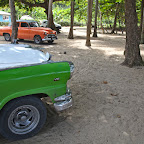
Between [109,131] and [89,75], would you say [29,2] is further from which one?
[109,131]

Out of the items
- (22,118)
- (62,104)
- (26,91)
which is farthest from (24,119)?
(62,104)

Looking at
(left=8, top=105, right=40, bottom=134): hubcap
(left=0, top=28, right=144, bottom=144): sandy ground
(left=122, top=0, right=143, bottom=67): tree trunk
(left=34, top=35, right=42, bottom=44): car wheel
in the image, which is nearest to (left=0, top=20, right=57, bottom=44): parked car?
(left=34, top=35, right=42, bottom=44): car wheel

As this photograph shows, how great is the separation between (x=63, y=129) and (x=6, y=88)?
134 centimetres

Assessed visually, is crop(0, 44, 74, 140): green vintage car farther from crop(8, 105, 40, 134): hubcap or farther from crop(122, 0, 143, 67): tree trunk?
crop(122, 0, 143, 67): tree trunk

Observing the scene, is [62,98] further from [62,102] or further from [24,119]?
[24,119]

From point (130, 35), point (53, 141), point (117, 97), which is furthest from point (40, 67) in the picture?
point (130, 35)

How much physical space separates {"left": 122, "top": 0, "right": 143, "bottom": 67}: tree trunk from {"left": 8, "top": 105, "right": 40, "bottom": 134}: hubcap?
563cm

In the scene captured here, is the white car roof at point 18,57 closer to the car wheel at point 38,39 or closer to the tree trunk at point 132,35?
the tree trunk at point 132,35

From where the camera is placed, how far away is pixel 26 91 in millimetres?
2828

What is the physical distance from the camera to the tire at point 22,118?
110 inches

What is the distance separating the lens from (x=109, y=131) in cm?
330

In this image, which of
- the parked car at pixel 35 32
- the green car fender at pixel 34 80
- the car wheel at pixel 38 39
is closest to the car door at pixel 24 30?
the parked car at pixel 35 32

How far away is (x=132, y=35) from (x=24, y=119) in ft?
19.5

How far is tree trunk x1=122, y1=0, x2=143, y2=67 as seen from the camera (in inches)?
285
